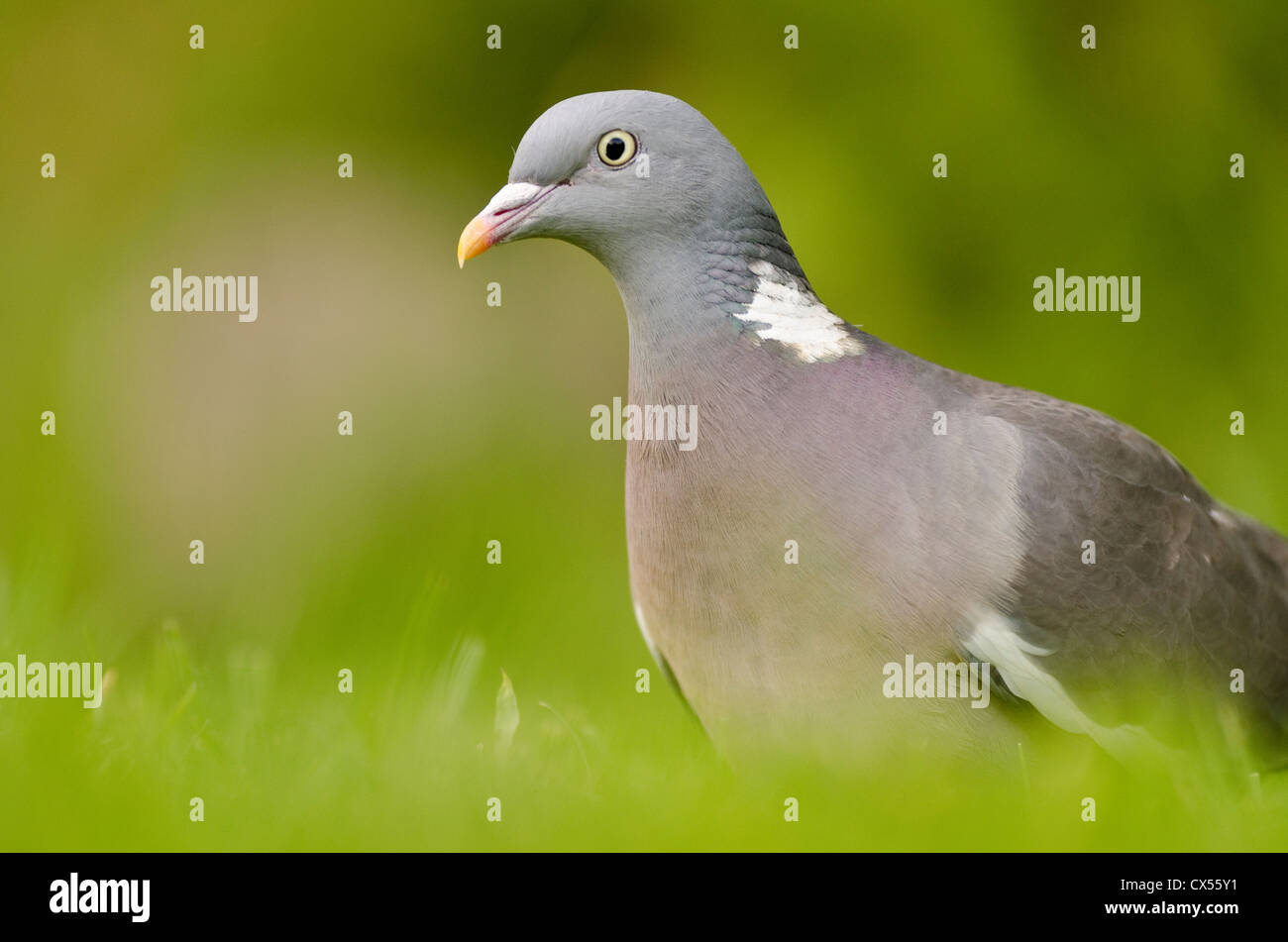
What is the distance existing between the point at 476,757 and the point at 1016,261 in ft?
11.8

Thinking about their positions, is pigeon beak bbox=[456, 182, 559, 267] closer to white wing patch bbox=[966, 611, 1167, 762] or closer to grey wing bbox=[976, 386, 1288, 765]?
grey wing bbox=[976, 386, 1288, 765]

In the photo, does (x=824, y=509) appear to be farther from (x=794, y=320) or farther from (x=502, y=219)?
(x=502, y=219)

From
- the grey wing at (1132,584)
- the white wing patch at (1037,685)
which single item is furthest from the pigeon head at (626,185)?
the white wing patch at (1037,685)

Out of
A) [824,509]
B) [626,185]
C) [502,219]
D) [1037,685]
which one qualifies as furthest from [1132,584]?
[502,219]

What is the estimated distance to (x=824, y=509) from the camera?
9.36ft

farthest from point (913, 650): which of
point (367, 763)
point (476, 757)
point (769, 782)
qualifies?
point (367, 763)

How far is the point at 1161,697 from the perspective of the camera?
3043mm

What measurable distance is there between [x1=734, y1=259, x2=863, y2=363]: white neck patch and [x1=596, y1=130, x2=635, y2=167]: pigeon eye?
1.02 feet

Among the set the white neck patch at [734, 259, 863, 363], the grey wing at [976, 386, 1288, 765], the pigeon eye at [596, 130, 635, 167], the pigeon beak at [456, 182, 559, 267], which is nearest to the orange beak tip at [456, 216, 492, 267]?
the pigeon beak at [456, 182, 559, 267]

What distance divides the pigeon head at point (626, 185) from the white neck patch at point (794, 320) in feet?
0.21

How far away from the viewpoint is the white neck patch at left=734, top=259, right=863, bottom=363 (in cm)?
299

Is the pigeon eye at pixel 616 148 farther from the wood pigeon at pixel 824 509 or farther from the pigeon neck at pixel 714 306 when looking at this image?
the pigeon neck at pixel 714 306

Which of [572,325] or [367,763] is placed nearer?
[367,763]

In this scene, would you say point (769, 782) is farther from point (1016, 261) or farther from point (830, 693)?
point (1016, 261)
